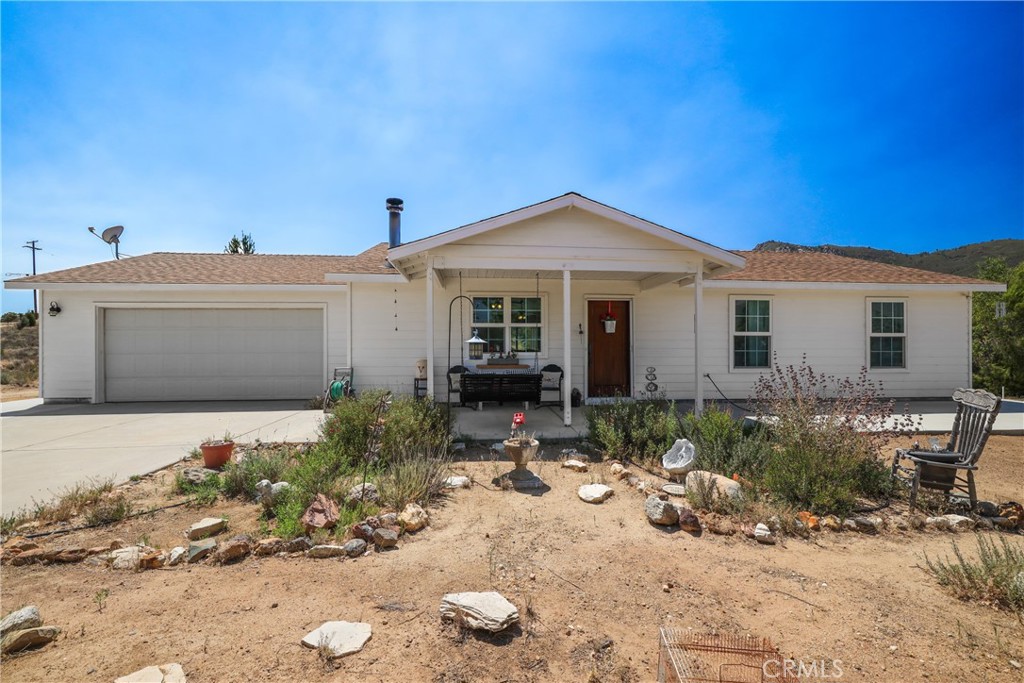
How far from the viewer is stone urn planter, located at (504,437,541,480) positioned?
4438 millimetres

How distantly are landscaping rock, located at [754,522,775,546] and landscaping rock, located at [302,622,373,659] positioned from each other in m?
2.95

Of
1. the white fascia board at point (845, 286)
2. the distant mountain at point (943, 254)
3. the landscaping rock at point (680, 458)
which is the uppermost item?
the distant mountain at point (943, 254)

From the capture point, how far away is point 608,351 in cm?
924

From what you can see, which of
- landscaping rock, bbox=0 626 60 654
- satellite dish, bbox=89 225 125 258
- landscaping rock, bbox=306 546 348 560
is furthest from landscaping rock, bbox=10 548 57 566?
satellite dish, bbox=89 225 125 258

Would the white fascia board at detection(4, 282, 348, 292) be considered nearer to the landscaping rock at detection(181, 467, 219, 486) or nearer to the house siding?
the house siding

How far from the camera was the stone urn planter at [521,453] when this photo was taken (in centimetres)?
444

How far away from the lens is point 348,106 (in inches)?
298

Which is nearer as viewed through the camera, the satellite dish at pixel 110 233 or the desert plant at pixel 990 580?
the desert plant at pixel 990 580

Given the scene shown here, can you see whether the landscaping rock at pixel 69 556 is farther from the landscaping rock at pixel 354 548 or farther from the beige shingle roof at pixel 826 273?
the beige shingle roof at pixel 826 273

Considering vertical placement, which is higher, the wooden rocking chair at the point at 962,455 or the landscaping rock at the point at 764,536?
the wooden rocking chair at the point at 962,455

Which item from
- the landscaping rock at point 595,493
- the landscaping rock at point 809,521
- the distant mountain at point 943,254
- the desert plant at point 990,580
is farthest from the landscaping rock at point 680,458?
the distant mountain at point 943,254

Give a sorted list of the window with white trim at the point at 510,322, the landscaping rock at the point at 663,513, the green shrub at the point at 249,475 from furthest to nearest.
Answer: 1. the window with white trim at the point at 510,322
2. the green shrub at the point at 249,475
3. the landscaping rock at the point at 663,513

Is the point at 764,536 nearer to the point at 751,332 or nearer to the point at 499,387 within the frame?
the point at 499,387

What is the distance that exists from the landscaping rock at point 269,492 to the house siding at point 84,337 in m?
5.49
